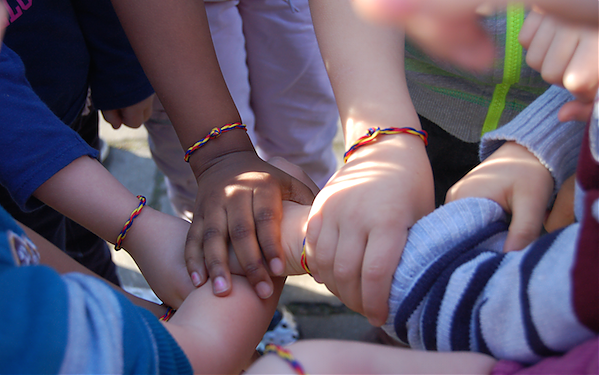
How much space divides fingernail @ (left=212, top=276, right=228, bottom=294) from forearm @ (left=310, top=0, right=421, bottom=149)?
32 cm

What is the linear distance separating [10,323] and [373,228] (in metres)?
0.41

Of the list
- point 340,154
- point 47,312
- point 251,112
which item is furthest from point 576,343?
point 340,154

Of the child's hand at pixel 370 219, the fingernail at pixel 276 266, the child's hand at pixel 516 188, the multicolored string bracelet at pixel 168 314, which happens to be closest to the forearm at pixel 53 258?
the multicolored string bracelet at pixel 168 314

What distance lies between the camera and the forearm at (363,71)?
72cm

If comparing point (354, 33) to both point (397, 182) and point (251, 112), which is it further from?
point (251, 112)

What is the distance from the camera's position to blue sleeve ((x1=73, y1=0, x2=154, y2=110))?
0.99 meters

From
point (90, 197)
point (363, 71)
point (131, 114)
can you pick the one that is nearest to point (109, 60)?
point (131, 114)

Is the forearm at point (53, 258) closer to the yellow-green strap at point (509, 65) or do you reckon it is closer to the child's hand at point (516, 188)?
the child's hand at point (516, 188)

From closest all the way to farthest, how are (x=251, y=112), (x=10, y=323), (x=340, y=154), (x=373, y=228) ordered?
(x=10, y=323)
(x=373, y=228)
(x=251, y=112)
(x=340, y=154)

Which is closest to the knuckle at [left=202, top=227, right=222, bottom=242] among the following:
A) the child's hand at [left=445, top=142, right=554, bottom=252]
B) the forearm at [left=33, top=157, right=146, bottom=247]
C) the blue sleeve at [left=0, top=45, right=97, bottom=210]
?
the forearm at [left=33, top=157, right=146, bottom=247]

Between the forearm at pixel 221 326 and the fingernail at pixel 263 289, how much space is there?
1cm

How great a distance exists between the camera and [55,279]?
397 millimetres

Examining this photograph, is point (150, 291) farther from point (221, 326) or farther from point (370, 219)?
point (370, 219)

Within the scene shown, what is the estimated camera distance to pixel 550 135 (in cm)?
59
